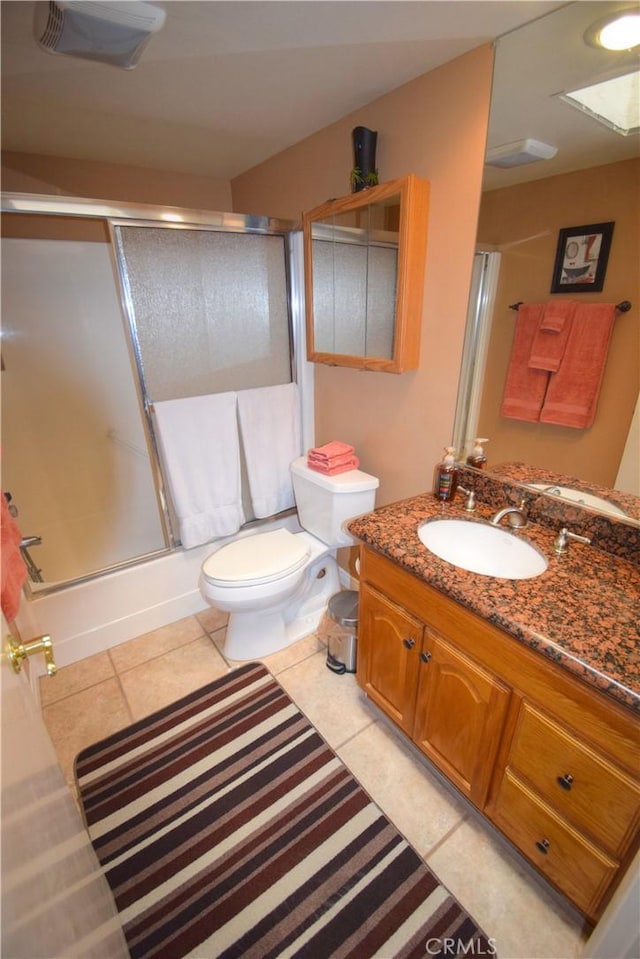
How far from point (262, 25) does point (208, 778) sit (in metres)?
Result: 2.37

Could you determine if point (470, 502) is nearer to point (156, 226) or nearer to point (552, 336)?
point (552, 336)

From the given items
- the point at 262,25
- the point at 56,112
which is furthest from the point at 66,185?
the point at 262,25

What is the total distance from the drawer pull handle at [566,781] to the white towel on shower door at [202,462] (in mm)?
1665

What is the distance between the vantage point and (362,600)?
1.49 metres

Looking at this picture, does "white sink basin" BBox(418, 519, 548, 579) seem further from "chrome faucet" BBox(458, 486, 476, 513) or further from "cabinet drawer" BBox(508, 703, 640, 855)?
"cabinet drawer" BBox(508, 703, 640, 855)

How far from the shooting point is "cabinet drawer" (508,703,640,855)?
849 mm

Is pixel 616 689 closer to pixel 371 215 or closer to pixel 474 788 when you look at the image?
pixel 474 788

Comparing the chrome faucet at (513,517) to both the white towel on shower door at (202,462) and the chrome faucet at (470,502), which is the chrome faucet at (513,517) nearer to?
the chrome faucet at (470,502)

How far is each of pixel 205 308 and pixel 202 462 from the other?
729mm

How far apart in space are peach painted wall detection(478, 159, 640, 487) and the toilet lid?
948 millimetres

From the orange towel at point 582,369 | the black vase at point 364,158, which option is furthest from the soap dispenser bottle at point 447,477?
the black vase at point 364,158

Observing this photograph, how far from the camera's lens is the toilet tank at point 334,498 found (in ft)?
6.19

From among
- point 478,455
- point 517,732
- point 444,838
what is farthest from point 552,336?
point 444,838

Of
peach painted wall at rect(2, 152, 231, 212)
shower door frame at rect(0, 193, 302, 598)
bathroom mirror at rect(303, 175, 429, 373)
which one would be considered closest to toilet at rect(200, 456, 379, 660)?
shower door frame at rect(0, 193, 302, 598)
